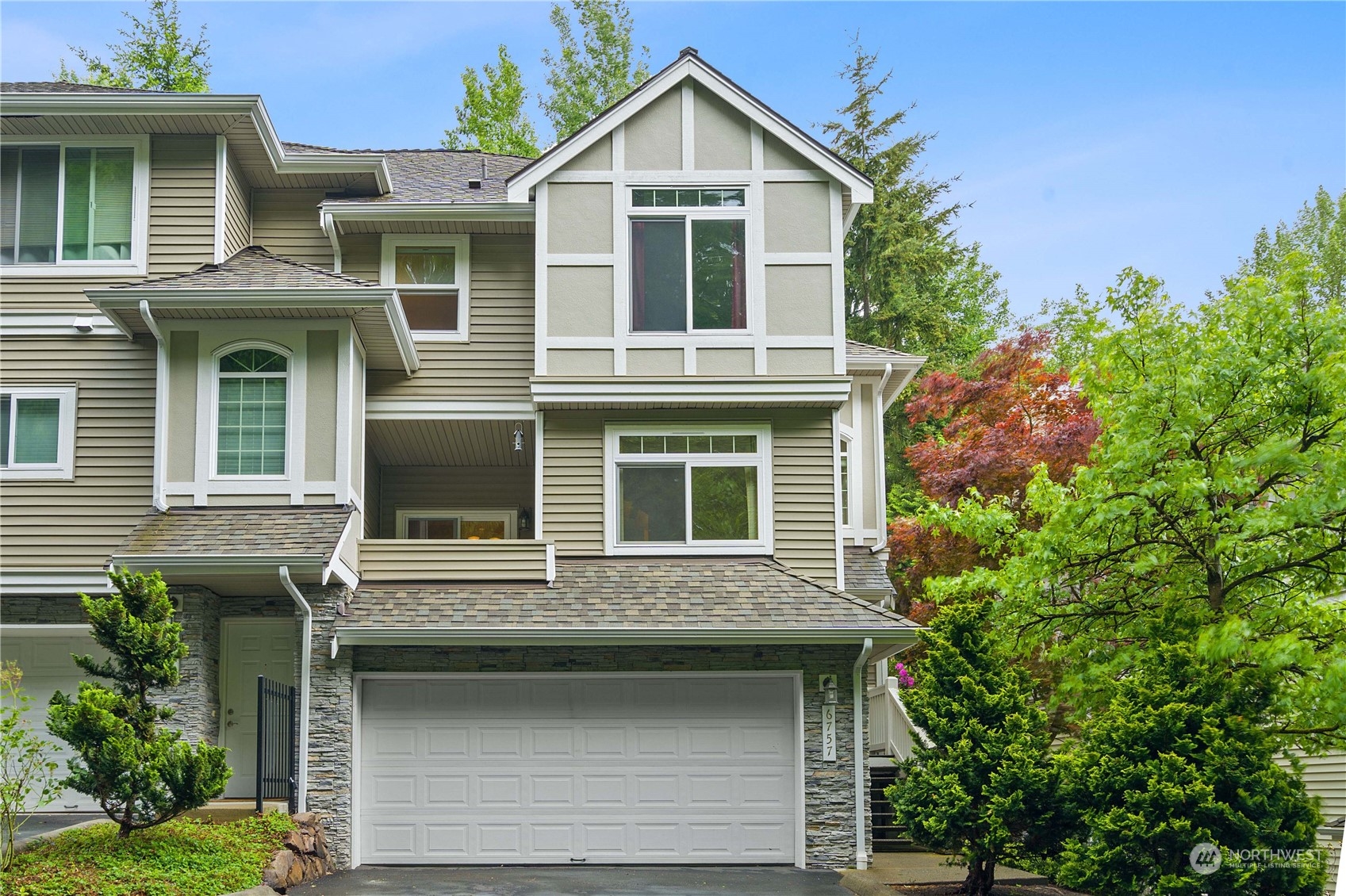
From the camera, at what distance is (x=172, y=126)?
14844 mm

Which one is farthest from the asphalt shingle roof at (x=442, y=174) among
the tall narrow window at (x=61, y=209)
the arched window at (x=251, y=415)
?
the arched window at (x=251, y=415)

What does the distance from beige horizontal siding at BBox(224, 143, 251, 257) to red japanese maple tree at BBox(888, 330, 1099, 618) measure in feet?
33.3

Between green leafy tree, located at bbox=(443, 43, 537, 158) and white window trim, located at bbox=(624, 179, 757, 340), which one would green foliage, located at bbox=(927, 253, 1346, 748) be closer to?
white window trim, located at bbox=(624, 179, 757, 340)

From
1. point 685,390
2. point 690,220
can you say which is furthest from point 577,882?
point 690,220

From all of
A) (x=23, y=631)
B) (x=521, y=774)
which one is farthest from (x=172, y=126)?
(x=521, y=774)

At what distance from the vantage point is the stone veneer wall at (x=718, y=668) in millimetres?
13180

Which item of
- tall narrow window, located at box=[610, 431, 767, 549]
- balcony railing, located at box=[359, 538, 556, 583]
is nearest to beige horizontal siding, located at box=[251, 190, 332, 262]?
balcony railing, located at box=[359, 538, 556, 583]

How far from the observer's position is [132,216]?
586 inches

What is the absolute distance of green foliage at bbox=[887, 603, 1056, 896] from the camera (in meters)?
10.6

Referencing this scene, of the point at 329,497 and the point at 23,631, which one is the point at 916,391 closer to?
the point at 329,497

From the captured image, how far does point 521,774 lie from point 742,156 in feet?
25.5

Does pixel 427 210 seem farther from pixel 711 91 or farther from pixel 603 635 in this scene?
pixel 603 635

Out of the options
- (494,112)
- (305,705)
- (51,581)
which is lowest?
(305,705)

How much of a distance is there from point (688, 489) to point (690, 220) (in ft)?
10.8
